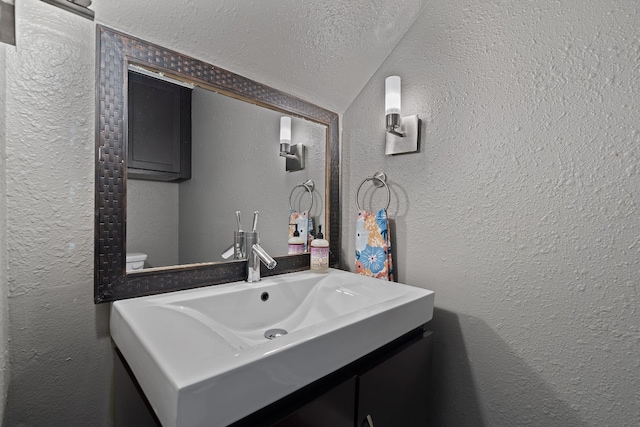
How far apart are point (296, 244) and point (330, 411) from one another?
25.3 inches

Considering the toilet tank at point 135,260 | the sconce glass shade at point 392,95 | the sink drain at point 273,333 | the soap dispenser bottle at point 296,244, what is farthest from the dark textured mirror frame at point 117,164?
the sconce glass shade at point 392,95

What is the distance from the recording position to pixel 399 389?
2.47 ft

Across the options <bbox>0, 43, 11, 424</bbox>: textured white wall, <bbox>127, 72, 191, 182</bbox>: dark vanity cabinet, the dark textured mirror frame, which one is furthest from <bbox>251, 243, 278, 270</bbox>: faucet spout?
<bbox>0, 43, 11, 424</bbox>: textured white wall

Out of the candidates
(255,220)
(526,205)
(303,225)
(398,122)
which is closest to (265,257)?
(255,220)

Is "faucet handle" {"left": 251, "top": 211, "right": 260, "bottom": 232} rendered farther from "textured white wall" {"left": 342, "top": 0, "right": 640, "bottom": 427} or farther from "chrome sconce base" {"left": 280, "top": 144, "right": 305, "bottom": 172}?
"textured white wall" {"left": 342, "top": 0, "right": 640, "bottom": 427}

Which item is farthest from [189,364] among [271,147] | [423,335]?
[271,147]

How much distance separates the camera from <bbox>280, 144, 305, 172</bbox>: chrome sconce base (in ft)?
3.67

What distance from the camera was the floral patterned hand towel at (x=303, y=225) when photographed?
1144 mm

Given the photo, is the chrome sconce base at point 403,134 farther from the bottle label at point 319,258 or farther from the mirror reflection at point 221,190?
the bottle label at point 319,258

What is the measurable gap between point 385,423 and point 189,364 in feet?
1.73

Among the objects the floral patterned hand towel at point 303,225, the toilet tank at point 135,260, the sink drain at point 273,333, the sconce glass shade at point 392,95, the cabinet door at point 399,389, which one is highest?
the sconce glass shade at point 392,95

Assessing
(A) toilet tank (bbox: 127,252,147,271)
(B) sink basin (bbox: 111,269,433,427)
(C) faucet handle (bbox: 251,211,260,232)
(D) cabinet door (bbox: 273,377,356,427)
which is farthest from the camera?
(C) faucet handle (bbox: 251,211,260,232)

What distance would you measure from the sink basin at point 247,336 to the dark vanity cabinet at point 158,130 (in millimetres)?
348

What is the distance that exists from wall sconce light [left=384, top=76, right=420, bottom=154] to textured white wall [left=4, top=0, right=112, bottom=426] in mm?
851
